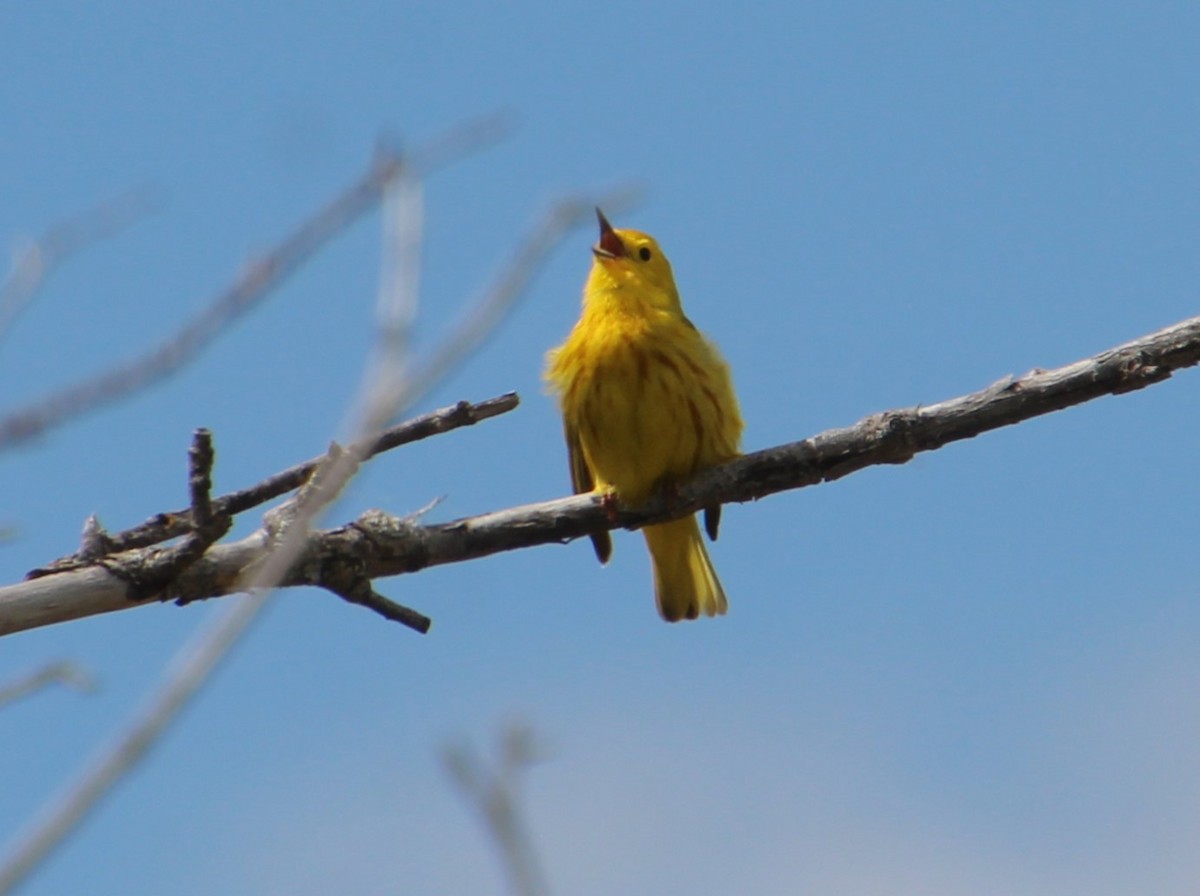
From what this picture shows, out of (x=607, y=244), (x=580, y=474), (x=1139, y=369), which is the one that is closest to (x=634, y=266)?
(x=607, y=244)

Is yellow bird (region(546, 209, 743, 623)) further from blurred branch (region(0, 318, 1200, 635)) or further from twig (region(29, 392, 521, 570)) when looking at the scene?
twig (region(29, 392, 521, 570))

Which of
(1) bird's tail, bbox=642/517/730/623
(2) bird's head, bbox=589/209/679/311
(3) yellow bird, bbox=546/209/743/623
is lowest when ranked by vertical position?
(1) bird's tail, bbox=642/517/730/623

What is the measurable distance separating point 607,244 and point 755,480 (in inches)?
119

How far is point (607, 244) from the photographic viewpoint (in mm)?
8273

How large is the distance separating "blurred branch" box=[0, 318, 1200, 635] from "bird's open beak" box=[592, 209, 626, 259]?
110 inches

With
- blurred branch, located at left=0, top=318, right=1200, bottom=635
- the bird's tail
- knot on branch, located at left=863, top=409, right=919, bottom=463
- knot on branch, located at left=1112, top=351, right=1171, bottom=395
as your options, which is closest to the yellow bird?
the bird's tail

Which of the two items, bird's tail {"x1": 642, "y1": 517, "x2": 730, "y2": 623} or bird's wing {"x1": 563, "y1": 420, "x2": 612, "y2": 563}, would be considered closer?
bird's wing {"x1": 563, "y1": 420, "x2": 612, "y2": 563}

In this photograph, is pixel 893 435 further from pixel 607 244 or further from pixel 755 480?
pixel 607 244

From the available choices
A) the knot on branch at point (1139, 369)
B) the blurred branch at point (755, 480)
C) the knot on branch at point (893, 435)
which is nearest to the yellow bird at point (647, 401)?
the blurred branch at point (755, 480)

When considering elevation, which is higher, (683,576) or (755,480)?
(755,480)

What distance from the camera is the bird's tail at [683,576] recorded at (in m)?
7.79

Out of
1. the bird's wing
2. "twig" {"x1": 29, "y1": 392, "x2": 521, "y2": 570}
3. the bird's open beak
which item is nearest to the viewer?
"twig" {"x1": 29, "y1": 392, "x2": 521, "y2": 570}

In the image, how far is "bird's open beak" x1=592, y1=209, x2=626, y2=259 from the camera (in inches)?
321

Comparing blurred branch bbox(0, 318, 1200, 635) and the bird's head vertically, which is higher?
the bird's head
